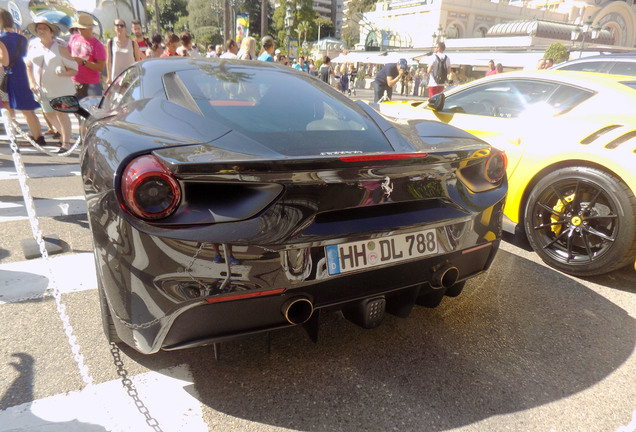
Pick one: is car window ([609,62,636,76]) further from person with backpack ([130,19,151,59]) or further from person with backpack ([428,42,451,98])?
person with backpack ([130,19,151,59])

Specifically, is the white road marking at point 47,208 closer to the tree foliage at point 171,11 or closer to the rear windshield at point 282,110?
the rear windshield at point 282,110

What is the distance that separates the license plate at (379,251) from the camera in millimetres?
1748

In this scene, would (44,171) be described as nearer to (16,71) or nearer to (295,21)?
(16,71)

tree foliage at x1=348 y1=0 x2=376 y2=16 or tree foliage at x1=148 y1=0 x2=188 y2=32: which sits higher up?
tree foliage at x1=348 y1=0 x2=376 y2=16

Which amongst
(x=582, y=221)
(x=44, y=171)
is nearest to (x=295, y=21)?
(x=44, y=171)

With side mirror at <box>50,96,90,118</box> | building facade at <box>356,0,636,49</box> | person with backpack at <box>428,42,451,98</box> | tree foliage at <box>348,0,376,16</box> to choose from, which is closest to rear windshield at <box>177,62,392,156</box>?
side mirror at <box>50,96,90,118</box>

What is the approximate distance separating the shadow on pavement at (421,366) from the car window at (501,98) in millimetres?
1827

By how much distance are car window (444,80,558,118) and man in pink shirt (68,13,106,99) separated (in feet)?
17.1

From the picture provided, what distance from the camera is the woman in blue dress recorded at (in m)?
6.22

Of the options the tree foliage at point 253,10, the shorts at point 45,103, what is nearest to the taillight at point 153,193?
the shorts at point 45,103

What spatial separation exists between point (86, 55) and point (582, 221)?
6.76 meters

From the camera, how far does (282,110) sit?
7.58 ft

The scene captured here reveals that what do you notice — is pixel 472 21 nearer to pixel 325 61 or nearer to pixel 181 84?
pixel 325 61

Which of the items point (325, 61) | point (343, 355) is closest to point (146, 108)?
point (343, 355)
